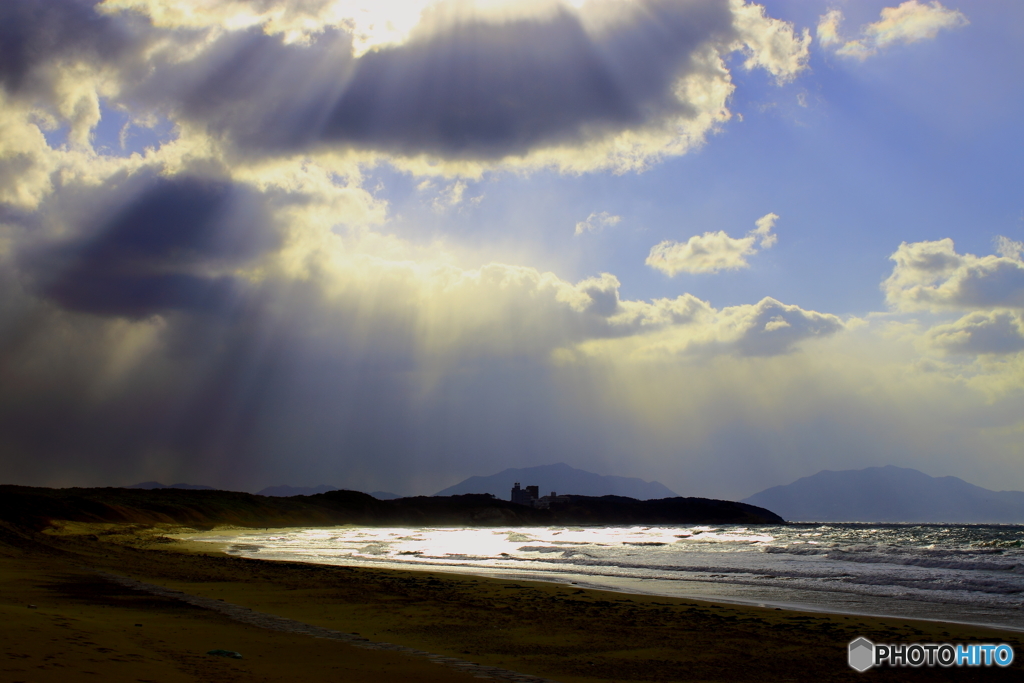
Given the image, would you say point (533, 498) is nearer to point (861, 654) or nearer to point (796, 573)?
point (796, 573)

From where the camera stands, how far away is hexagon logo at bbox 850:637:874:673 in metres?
10.1

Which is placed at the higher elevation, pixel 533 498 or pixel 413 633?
pixel 413 633

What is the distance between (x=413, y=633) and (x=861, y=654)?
26.5ft

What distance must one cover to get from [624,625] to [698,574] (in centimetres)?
1350

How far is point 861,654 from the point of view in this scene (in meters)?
11.0

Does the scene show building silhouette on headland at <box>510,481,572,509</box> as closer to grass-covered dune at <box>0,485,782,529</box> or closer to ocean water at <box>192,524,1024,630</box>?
grass-covered dune at <box>0,485,782,529</box>

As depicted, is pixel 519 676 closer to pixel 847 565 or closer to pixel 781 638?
pixel 781 638

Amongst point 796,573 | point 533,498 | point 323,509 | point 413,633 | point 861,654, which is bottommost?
point 533,498

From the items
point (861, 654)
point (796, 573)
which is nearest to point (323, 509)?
point (796, 573)

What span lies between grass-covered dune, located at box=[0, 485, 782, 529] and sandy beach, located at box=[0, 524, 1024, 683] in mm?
36531

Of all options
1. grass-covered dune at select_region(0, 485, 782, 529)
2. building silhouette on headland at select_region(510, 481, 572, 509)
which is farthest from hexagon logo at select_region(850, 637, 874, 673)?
building silhouette on headland at select_region(510, 481, 572, 509)

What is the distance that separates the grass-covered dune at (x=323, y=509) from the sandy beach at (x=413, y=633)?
120 ft

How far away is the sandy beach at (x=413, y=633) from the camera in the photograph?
793cm

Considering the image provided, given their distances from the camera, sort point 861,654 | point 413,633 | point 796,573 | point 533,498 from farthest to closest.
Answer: point 533,498 → point 796,573 → point 413,633 → point 861,654
